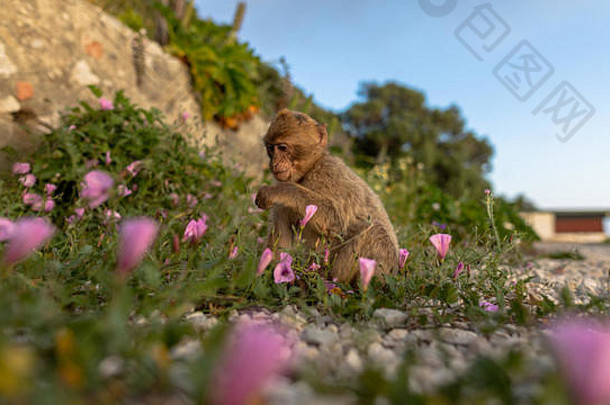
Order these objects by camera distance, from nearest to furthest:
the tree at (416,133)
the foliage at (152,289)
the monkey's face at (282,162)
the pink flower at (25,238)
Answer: the foliage at (152,289) → the pink flower at (25,238) → the monkey's face at (282,162) → the tree at (416,133)

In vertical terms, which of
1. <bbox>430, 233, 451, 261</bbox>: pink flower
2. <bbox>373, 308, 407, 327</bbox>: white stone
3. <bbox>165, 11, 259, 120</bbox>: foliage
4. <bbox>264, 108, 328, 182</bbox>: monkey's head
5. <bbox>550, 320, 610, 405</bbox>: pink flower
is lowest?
<bbox>373, 308, 407, 327</bbox>: white stone

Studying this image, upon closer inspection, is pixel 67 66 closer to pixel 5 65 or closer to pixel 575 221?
pixel 5 65

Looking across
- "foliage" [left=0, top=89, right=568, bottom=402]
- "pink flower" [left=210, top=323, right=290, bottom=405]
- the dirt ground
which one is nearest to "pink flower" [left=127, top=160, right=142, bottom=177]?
"foliage" [left=0, top=89, right=568, bottom=402]

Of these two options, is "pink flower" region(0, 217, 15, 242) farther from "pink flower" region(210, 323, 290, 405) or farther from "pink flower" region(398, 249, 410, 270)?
"pink flower" region(398, 249, 410, 270)

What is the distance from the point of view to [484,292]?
7.06 feet

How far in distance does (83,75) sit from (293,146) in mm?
3556

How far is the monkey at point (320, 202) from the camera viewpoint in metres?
2.33

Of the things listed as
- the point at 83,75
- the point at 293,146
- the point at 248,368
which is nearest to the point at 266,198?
the point at 293,146

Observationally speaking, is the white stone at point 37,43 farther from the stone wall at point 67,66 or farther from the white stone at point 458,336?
the white stone at point 458,336

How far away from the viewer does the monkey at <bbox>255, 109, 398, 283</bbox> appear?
7.66 feet

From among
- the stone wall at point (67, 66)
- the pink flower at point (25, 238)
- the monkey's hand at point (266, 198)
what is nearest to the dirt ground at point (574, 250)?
the monkey's hand at point (266, 198)

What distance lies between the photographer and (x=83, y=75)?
461 centimetres

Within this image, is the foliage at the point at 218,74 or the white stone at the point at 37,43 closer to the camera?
the white stone at the point at 37,43

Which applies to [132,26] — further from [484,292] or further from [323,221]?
[484,292]
